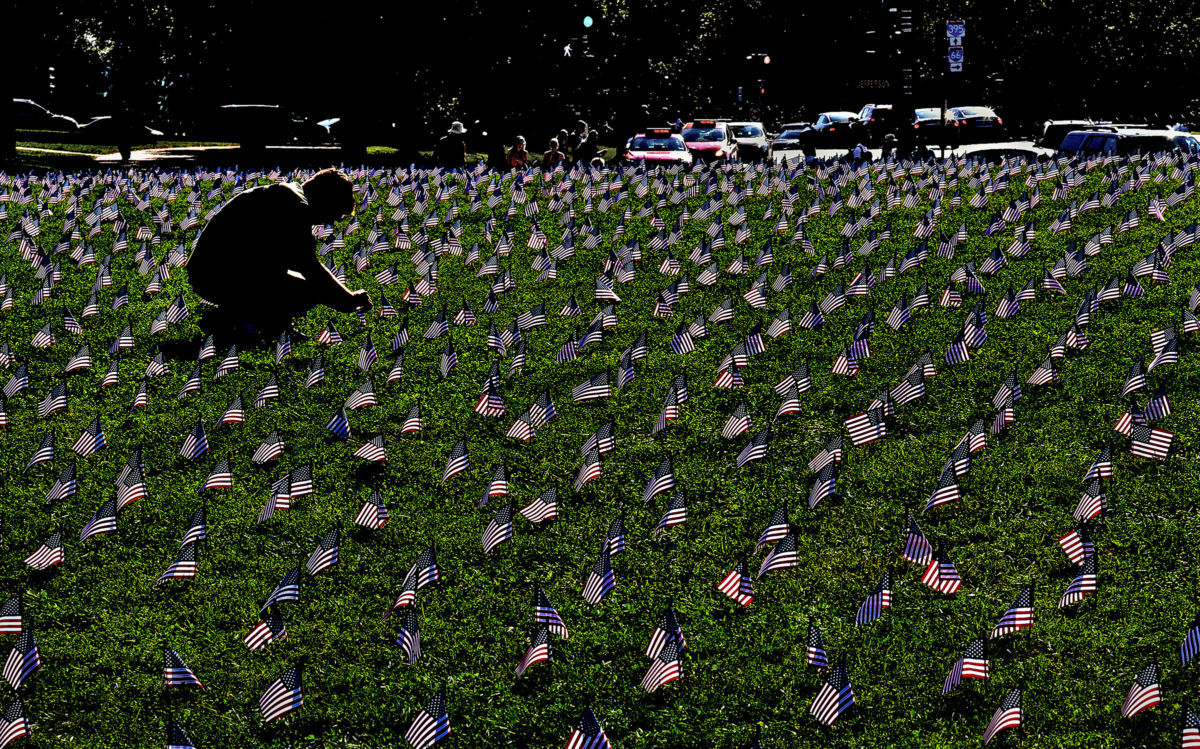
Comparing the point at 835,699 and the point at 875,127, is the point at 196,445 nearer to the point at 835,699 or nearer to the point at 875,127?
the point at 835,699

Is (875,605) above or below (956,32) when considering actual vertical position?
below

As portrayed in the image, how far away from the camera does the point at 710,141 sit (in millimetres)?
32188

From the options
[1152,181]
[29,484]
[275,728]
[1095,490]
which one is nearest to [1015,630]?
[1095,490]

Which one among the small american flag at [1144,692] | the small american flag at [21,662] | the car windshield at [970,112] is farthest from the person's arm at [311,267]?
the car windshield at [970,112]

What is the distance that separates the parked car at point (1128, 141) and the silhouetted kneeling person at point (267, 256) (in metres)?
19.3

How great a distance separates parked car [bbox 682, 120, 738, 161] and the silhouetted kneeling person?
21.1 meters

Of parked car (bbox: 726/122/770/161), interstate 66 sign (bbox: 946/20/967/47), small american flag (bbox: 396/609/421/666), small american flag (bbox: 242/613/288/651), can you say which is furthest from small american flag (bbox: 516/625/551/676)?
parked car (bbox: 726/122/770/161)

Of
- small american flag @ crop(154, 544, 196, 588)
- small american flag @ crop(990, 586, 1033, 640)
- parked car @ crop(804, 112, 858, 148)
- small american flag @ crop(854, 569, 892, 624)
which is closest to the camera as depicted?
small american flag @ crop(990, 586, 1033, 640)

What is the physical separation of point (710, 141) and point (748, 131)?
507 cm

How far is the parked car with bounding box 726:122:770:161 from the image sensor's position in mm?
35031

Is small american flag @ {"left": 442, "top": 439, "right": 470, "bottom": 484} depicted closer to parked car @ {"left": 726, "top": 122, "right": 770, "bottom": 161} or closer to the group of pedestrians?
the group of pedestrians

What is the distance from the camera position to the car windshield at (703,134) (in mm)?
32594

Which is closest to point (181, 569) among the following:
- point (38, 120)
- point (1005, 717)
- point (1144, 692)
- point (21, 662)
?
point (21, 662)

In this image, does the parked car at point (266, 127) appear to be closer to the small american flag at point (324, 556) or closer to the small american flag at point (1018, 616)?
the small american flag at point (324, 556)
